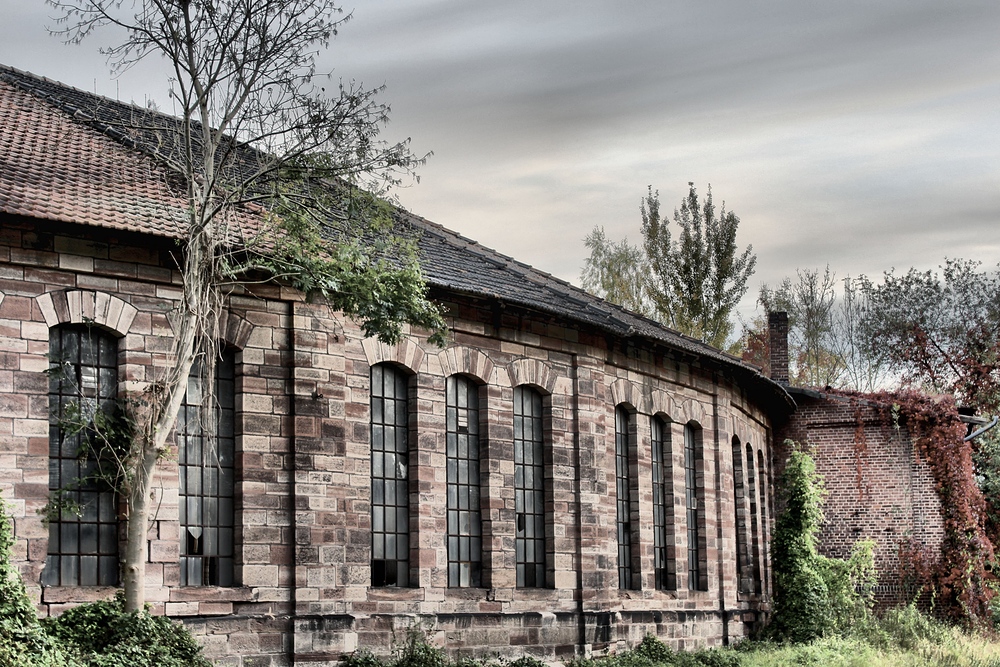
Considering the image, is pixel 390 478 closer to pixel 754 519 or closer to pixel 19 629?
pixel 19 629

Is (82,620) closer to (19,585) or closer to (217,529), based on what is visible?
(19,585)

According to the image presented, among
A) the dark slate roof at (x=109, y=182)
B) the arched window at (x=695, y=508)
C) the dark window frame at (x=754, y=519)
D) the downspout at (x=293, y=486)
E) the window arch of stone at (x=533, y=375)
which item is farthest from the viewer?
the dark window frame at (x=754, y=519)

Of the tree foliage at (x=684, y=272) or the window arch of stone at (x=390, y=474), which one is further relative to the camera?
the tree foliage at (x=684, y=272)

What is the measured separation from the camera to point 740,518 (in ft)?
107

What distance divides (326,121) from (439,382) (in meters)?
5.38

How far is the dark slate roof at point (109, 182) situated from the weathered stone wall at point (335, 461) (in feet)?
1.47

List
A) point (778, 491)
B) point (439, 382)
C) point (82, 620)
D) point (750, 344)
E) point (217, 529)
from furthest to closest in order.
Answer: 1. point (750, 344)
2. point (778, 491)
3. point (439, 382)
4. point (217, 529)
5. point (82, 620)

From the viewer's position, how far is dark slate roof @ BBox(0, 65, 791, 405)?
17516 mm

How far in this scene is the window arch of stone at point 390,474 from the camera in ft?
68.4

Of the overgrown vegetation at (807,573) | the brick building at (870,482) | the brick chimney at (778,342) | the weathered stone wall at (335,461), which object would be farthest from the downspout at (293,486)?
the brick chimney at (778,342)

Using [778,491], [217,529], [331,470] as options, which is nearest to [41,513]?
[217,529]

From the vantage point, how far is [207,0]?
1759 centimetres

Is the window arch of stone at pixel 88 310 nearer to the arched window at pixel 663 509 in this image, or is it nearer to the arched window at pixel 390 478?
the arched window at pixel 390 478

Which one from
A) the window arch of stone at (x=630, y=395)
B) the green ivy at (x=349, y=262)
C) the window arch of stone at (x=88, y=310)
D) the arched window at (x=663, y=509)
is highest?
the green ivy at (x=349, y=262)
